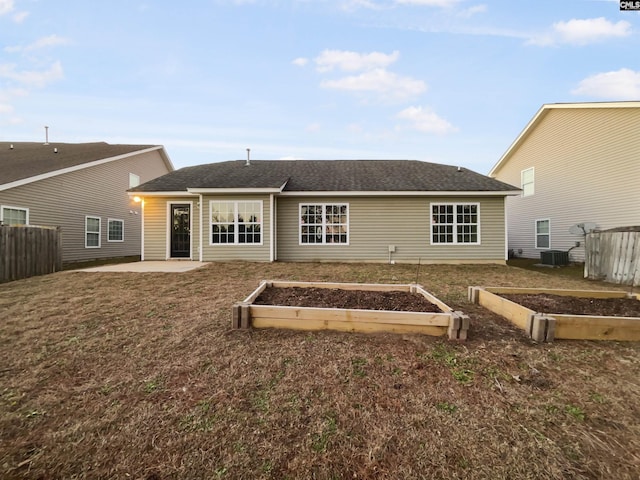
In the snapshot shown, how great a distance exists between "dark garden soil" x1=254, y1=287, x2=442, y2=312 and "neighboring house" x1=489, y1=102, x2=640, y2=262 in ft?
39.8

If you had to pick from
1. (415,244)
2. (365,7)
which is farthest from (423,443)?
(365,7)

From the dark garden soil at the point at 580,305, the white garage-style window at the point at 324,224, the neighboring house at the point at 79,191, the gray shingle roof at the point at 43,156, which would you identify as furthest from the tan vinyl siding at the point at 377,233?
the gray shingle roof at the point at 43,156

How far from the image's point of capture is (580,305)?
4.46 metres

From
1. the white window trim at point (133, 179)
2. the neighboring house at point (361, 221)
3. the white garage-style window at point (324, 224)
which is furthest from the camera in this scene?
the white window trim at point (133, 179)

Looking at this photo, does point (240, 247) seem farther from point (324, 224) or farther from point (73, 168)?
point (73, 168)

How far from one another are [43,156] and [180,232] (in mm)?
8774

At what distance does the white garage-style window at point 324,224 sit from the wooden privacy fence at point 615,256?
7909 mm

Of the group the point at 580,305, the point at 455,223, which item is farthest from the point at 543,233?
the point at 580,305

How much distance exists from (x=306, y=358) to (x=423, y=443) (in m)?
1.37

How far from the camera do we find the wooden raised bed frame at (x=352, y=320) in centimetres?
345

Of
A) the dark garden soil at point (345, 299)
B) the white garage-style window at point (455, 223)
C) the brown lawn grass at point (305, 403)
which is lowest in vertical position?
the brown lawn grass at point (305, 403)

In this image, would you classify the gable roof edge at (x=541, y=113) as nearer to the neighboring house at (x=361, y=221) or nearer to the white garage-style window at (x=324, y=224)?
the neighboring house at (x=361, y=221)

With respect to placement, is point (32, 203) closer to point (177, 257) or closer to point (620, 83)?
point (177, 257)

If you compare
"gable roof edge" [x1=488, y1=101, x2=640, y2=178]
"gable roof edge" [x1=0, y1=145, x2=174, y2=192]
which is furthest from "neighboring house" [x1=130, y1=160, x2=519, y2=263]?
"gable roof edge" [x1=488, y1=101, x2=640, y2=178]
